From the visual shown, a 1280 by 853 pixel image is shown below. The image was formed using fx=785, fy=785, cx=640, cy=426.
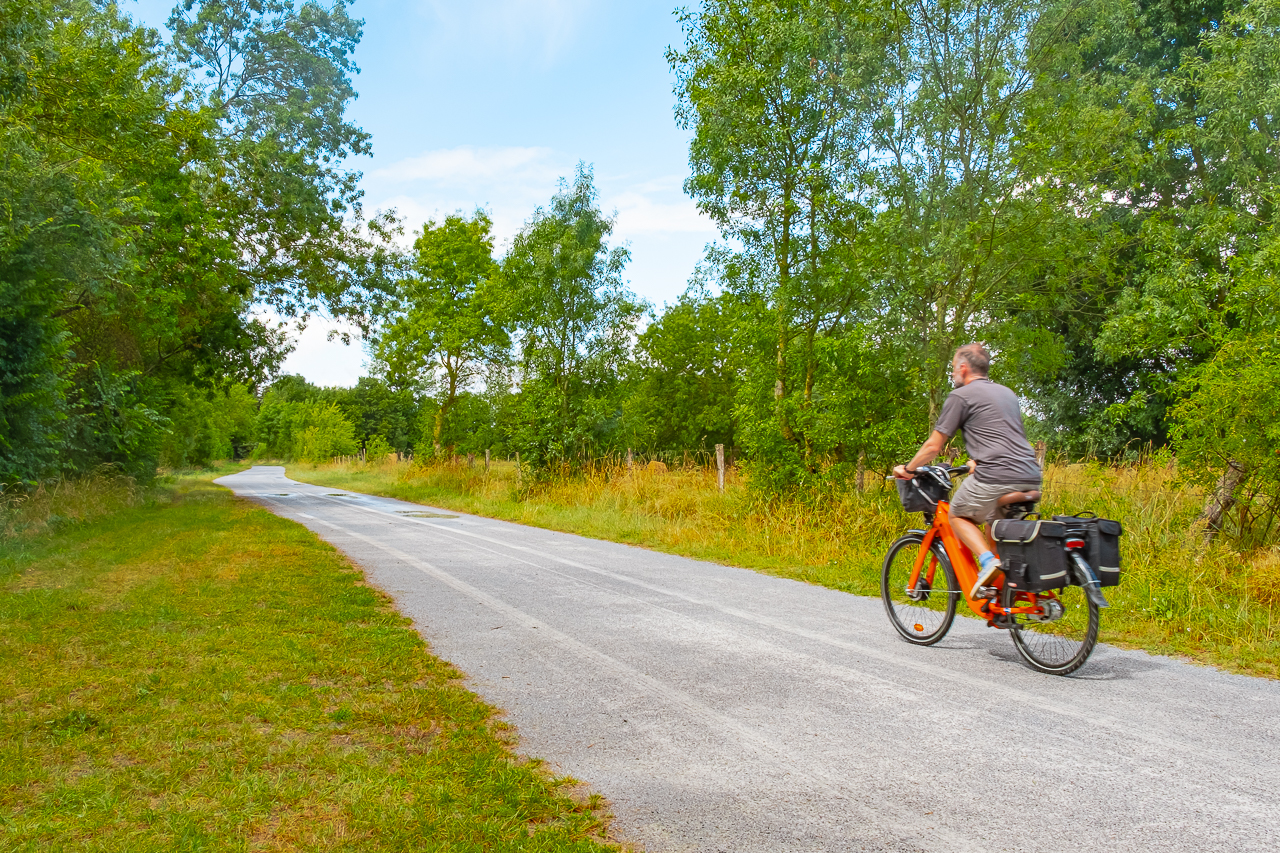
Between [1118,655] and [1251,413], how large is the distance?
3.57 m

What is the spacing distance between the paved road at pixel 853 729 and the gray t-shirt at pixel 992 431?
1279mm

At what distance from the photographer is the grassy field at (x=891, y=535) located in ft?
20.0

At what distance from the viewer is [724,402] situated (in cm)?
4331

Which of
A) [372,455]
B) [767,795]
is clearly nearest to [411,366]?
[372,455]

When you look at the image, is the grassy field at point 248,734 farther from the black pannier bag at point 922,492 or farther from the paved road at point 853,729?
the black pannier bag at point 922,492

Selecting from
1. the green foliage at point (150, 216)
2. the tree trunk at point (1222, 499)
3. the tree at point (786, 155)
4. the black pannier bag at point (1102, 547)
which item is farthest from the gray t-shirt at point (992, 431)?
the green foliage at point (150, 216)

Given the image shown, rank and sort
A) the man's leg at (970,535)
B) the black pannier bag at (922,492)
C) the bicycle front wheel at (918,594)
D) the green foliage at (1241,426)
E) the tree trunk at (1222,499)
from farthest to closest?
the tree trunk at (1222,499) → the green foliage at (1241,426) → the black pannier bag at (922,492) → the bicycle front wheel at (918,594) → the man's leg at (970,535)

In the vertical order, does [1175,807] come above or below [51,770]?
above

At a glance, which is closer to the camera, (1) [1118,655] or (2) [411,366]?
(1) [1118,655]

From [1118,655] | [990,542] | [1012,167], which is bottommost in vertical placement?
[1118,655]

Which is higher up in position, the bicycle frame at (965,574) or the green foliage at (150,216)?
the green foliage at (150,216)

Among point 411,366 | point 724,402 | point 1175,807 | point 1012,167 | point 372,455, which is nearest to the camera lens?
point 1175,807

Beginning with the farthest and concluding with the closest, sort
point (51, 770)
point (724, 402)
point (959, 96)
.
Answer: point (724, 402), point (959, 96), point (51, 770)

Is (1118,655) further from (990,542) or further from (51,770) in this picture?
(51,770)
